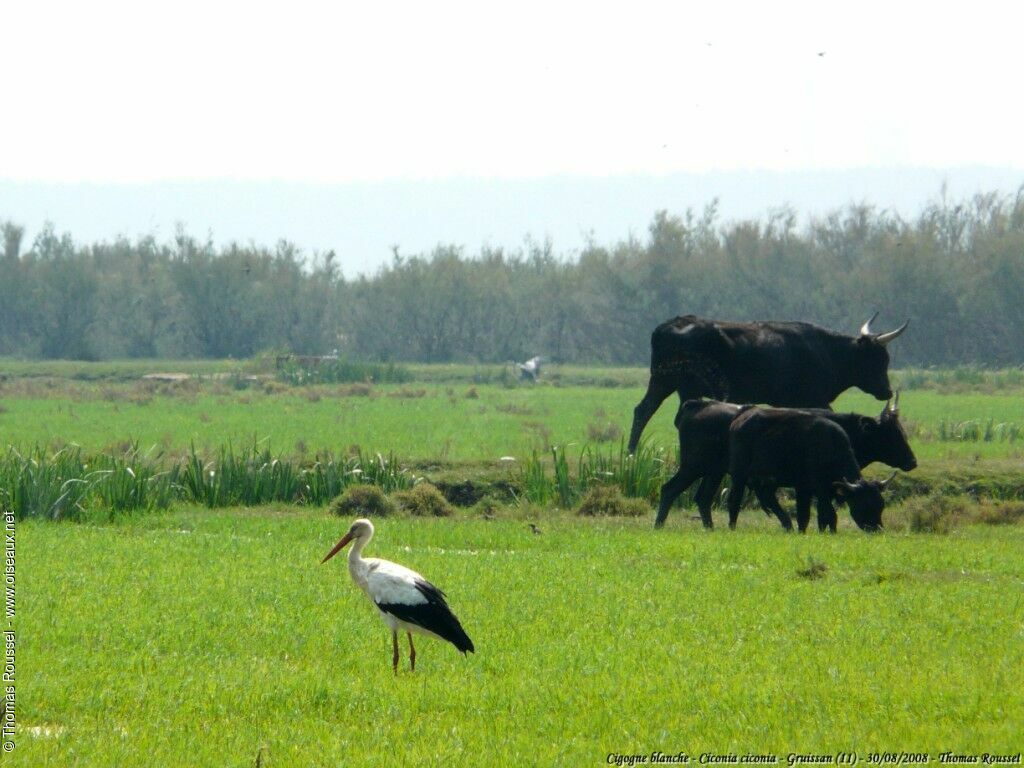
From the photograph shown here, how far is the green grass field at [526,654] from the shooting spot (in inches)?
328

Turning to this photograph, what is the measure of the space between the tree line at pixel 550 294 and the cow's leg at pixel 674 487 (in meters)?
55.4

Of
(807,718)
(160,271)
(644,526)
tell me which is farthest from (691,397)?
(160,271)

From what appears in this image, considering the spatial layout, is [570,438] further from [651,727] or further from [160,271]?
[160,271]

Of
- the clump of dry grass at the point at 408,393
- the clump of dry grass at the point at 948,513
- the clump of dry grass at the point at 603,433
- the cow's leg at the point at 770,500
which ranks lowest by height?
the clump of dry grass at the point at 408,393

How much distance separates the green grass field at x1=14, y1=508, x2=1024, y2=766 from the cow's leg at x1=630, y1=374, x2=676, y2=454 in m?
6.50

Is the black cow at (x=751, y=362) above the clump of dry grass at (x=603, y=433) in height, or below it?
above

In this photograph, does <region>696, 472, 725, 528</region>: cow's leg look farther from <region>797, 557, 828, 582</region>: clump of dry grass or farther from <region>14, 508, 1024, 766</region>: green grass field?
<region>797, 557, 828, 582</region>: clump of dry grass

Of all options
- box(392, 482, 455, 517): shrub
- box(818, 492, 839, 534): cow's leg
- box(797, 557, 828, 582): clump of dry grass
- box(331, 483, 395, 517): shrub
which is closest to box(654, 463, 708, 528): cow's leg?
box(818, 492, 839, 534): cow's leg

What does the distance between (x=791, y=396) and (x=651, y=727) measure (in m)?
14.7

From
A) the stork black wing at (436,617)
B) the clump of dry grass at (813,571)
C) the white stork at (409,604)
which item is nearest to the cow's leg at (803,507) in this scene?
the clump of dry grass at (813,571)

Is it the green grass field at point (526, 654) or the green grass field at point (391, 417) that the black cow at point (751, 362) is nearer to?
A: the green grass field at point (391, 417)

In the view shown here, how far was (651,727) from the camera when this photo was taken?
8.59 meters

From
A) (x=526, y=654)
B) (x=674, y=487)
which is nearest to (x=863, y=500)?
(x=674, y=487)

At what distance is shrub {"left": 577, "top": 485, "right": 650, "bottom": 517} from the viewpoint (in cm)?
1980
